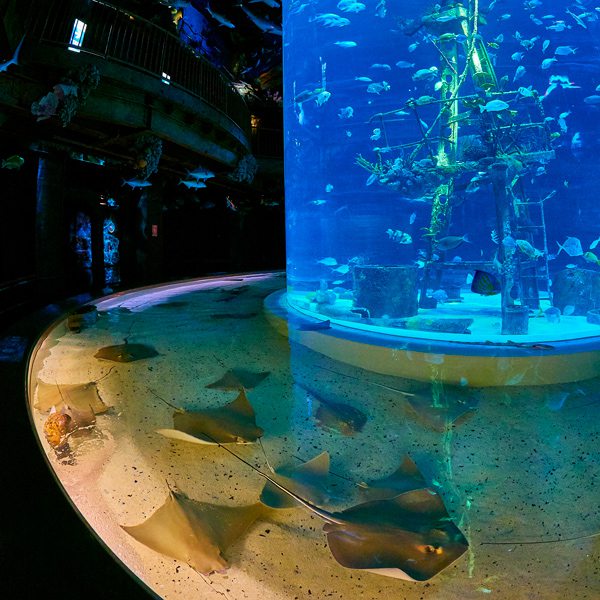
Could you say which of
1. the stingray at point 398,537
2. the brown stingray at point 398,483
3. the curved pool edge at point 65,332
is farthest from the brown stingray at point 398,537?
the curved pool edge at point 65,332

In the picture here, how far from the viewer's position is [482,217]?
1158 centimetres

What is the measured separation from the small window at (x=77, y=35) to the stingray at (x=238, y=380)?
7236 mm

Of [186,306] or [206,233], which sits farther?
[206,233]

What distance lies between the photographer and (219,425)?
268 centimetres

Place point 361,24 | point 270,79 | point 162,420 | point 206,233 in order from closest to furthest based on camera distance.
Result: point 162,420
point 361,24
point 270,79
point 206,233

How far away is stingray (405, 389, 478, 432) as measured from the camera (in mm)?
2957

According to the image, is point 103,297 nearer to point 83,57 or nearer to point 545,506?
point 83,57

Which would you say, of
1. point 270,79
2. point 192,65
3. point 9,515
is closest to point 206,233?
point 270,79

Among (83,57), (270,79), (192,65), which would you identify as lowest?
(83,57)

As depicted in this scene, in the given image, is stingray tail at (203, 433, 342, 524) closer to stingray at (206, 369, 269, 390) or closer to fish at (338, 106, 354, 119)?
stingray at (206, 369, 269, 390)

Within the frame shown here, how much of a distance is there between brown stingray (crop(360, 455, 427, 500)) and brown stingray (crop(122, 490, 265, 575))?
61 cm

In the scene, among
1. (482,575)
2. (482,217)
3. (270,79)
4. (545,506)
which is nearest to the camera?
(482,575)

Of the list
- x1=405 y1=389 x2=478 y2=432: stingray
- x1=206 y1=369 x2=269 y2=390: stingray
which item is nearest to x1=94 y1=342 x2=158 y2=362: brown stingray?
x1=206 y1=369 x2=269 y2=390: stingray

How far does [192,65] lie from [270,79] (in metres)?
10.1
